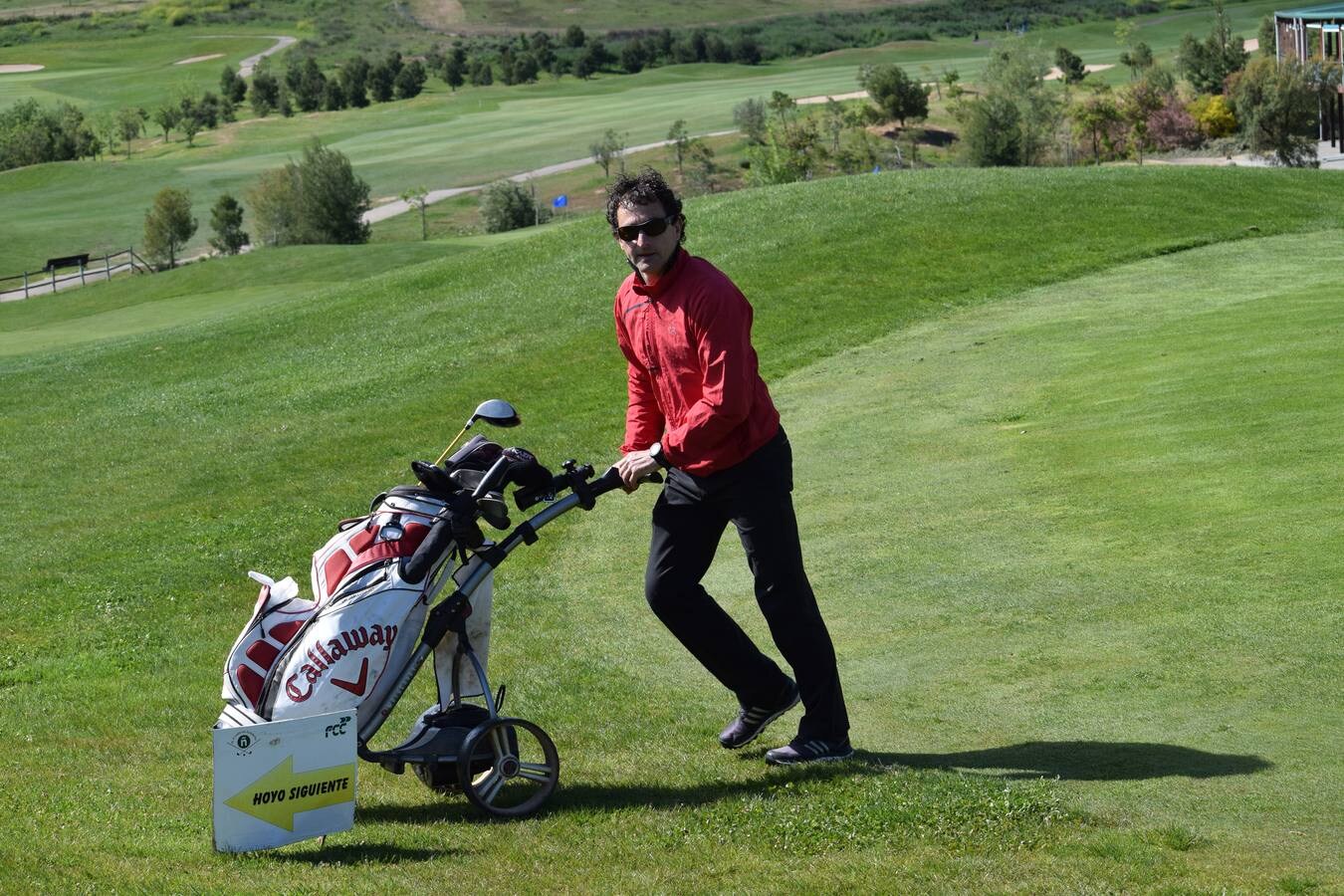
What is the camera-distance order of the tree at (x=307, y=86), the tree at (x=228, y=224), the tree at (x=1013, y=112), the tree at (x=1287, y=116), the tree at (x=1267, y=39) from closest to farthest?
the tree at (x=1287, y=116) → the tree at (x=1013, y=112) → the tree at (x=228, y=224) → the tree at (x=1267, y=39) → the tree at (x=307, y=86)

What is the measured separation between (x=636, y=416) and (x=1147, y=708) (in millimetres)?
2615

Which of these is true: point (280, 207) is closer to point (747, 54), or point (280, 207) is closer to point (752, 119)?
point (752, 119)

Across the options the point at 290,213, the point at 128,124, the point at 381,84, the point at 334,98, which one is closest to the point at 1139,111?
the point at 290,213

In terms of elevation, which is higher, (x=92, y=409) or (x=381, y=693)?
(x=381, y=693)

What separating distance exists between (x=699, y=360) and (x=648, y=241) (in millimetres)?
518

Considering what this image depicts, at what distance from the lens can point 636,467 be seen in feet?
21.0

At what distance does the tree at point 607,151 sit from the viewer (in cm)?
8319

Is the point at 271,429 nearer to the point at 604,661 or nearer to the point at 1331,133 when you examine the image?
the point at 604,661

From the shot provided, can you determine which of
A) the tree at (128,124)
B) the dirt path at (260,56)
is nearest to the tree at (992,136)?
the tree at (128,124)

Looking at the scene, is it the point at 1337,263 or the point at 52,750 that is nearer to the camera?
the point at 52,750

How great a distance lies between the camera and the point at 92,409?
71.3ft

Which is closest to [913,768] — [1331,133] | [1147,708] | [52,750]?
[1147,708]

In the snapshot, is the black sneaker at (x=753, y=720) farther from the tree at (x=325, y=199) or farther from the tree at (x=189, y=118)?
the tree at (x=189, y=118)

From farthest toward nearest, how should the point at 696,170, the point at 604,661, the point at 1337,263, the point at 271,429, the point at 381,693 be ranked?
the point at 696,170, the point at 1337,263, the point at 271,429, the point at 604,661, the point at 381,693
